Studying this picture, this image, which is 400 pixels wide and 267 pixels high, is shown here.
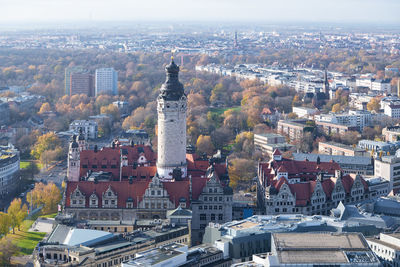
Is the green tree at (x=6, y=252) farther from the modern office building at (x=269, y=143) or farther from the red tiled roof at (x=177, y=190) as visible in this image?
the modern office building at (x=269, y=143)

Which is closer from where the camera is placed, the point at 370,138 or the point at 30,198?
the point at 30,198

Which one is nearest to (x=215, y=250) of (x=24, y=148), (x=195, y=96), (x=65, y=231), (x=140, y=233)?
(x=140, y=233)

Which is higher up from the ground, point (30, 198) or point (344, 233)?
point (344, 233)

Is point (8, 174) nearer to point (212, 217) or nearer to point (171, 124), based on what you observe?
point (171, 124)

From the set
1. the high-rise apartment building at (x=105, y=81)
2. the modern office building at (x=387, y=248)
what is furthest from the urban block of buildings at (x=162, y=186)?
the high-rise apartment building at (x=105, y=81)

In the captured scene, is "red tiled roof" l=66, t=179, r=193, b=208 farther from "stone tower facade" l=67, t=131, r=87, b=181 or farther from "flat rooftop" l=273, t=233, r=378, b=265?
"flat rooftop" l=273, t=233, r=378, b=265

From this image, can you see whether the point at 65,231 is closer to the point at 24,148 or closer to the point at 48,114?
the point at 24,148

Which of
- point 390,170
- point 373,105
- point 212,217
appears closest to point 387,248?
point 212,217
